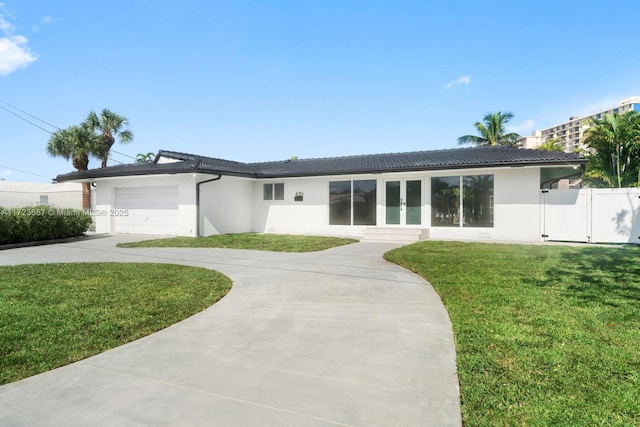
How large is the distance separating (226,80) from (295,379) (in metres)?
17.8

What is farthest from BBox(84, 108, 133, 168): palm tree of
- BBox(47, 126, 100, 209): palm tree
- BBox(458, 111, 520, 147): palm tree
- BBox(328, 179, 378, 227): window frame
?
BBox(458, 111, 520, 147): palm tree

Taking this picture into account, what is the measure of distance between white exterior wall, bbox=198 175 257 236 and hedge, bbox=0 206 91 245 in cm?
584

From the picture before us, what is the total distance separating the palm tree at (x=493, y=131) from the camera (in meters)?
32.8

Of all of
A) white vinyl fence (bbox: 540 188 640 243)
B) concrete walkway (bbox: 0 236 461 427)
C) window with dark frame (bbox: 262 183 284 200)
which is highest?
window with dark frame (bbox: 262 183 284 200)

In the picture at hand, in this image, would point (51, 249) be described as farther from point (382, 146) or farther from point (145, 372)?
point (382, 146)

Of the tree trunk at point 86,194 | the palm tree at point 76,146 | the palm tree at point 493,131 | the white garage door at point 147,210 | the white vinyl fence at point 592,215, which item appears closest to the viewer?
the white vinyl fence at point 592,215

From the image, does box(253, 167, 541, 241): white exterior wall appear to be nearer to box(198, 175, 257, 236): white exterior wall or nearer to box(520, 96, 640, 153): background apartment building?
box(198, 175, 257, 236): white exterior wall

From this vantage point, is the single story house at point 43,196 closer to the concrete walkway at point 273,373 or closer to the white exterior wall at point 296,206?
the white exterior wall at point 296,206

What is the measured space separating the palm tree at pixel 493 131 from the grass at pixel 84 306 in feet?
105

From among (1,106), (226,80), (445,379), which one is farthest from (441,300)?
(1,106)

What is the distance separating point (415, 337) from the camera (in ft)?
12.9

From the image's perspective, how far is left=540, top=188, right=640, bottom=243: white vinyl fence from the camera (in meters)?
12.4

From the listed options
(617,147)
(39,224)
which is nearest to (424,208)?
(617,147)

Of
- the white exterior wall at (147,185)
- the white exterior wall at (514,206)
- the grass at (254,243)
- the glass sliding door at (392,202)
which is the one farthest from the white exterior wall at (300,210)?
the white exterior wall at (514,206)
